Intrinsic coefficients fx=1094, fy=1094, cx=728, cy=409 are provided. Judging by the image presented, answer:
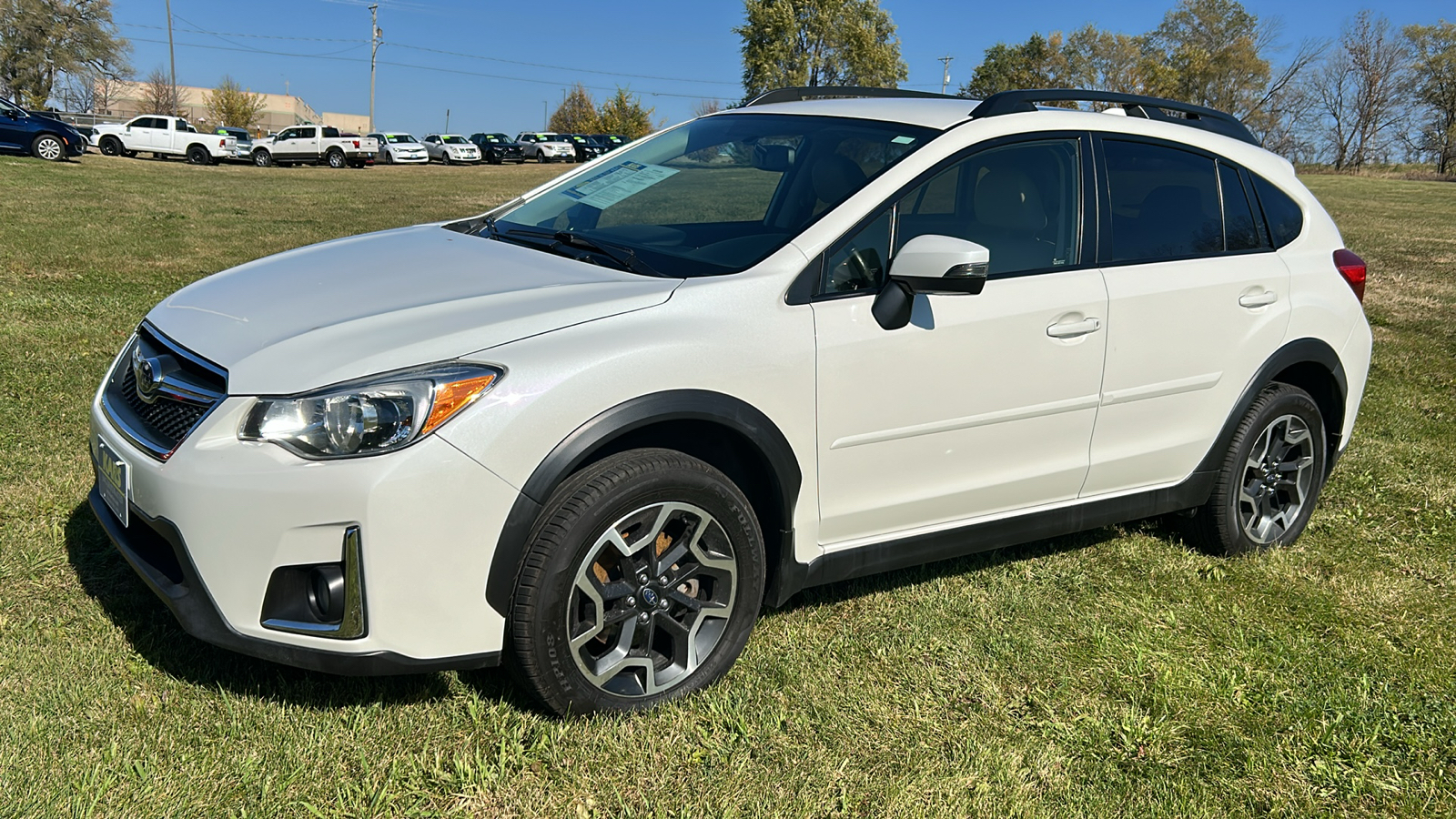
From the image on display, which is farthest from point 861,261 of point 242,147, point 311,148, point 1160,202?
point 311,148

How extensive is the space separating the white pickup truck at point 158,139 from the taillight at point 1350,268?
3864cm

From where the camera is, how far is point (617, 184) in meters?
4.16

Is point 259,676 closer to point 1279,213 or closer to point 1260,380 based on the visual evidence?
point 1260,380

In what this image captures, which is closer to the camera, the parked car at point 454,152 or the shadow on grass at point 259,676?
the shadow on grass at point 259,676

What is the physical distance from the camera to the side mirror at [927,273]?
123 inches

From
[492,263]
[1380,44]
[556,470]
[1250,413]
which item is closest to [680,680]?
[556,470]

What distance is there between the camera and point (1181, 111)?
14.7 feet

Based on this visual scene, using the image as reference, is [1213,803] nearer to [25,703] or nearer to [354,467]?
[354,467]

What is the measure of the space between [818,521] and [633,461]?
705mm

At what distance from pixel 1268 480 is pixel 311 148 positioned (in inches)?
1578

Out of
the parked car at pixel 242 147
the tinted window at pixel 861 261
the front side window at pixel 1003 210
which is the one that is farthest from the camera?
the parked car at pixel 242 147

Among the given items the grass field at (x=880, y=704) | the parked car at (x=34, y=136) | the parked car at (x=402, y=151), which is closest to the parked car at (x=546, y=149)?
the parked car at (x=402, y=151)

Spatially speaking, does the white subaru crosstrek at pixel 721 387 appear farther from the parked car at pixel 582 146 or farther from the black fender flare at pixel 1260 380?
the parked car at pixel 582 146

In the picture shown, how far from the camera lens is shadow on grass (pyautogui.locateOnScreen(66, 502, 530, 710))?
10.3 feet
